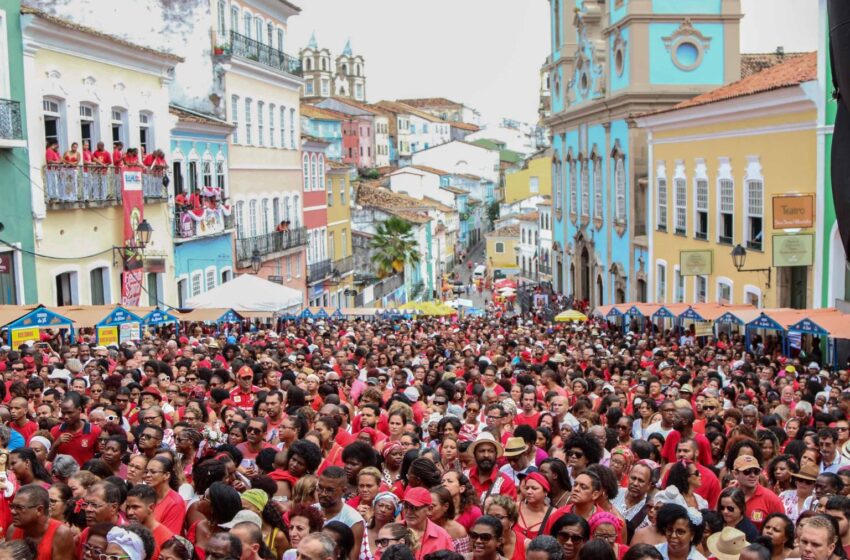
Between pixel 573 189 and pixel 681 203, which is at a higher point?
pixel 573 189

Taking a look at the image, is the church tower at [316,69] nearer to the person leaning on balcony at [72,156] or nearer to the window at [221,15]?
the window at [221,15]

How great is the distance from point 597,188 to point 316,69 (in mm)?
101114

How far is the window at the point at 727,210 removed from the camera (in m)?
31.4

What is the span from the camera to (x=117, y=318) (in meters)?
18.9

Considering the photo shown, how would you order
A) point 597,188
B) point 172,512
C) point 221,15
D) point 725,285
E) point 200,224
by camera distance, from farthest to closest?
point 597,188 → point 221,15 → point 725,285 → point 200,224 → point 172,512

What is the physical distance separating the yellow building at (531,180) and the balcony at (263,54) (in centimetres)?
5527

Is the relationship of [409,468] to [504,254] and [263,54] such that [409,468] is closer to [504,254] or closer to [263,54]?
[263,54]

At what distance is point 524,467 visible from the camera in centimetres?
864

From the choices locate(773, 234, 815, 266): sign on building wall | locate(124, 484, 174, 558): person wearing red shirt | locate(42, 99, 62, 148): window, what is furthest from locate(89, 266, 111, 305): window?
locate(124, 484, 174, 558): person wearing red shirt

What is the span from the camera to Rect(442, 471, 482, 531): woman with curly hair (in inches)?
290

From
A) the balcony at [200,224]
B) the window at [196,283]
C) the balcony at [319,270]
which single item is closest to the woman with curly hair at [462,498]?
the balcony at [200,224]

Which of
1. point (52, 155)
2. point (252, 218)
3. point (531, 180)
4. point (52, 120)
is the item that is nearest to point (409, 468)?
point (52, 155)

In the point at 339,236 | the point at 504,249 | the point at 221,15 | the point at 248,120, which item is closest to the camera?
the point at 221,15

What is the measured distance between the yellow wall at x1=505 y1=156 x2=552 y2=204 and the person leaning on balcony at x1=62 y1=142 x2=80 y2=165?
243ft
